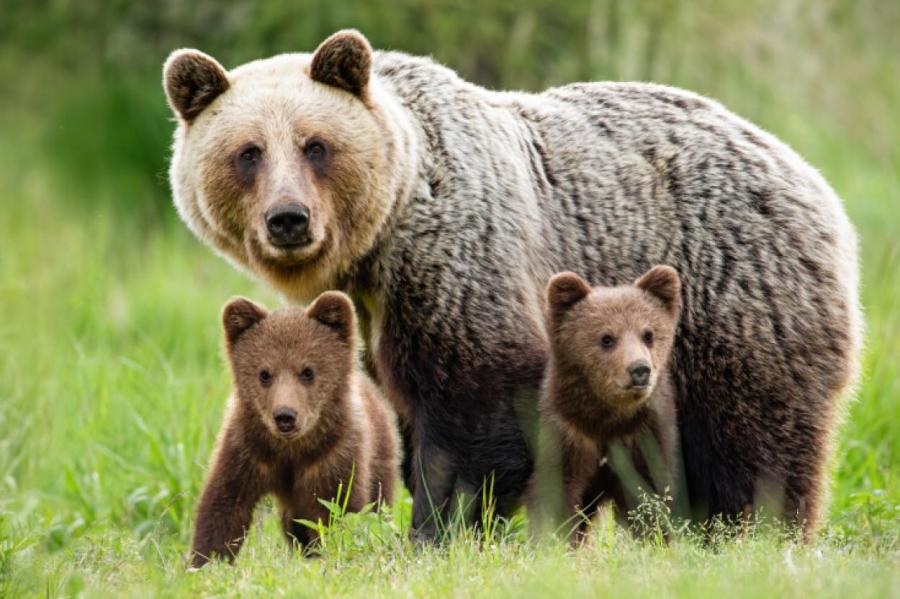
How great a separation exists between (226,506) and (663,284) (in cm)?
212

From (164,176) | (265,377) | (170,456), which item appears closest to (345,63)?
(265,377)

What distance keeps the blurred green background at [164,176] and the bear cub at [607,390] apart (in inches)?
47.0

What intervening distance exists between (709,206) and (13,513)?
3729 mm

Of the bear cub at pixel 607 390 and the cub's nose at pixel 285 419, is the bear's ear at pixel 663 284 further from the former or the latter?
the cub's nose at pixel 285 419

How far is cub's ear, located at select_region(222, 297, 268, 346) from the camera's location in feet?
21.2

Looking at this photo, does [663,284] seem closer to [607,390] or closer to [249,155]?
[607,390]

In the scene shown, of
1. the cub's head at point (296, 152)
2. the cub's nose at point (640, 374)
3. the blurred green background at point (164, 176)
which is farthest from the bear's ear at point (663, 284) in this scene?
the blurred green background at point (164, 176)

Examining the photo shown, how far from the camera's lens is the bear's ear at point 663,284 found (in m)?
6.59

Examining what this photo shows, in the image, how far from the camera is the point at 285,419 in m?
6.13

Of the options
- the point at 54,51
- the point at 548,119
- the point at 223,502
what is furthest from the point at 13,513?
the point at 54,51

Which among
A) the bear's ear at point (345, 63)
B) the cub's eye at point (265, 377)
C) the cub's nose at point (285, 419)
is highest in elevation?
the bear's ear at point (345, 63)

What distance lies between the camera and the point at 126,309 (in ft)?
36.7

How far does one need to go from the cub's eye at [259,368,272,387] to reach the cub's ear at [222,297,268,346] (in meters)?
0.25

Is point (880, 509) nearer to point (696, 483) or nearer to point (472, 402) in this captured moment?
point (696, 483)
